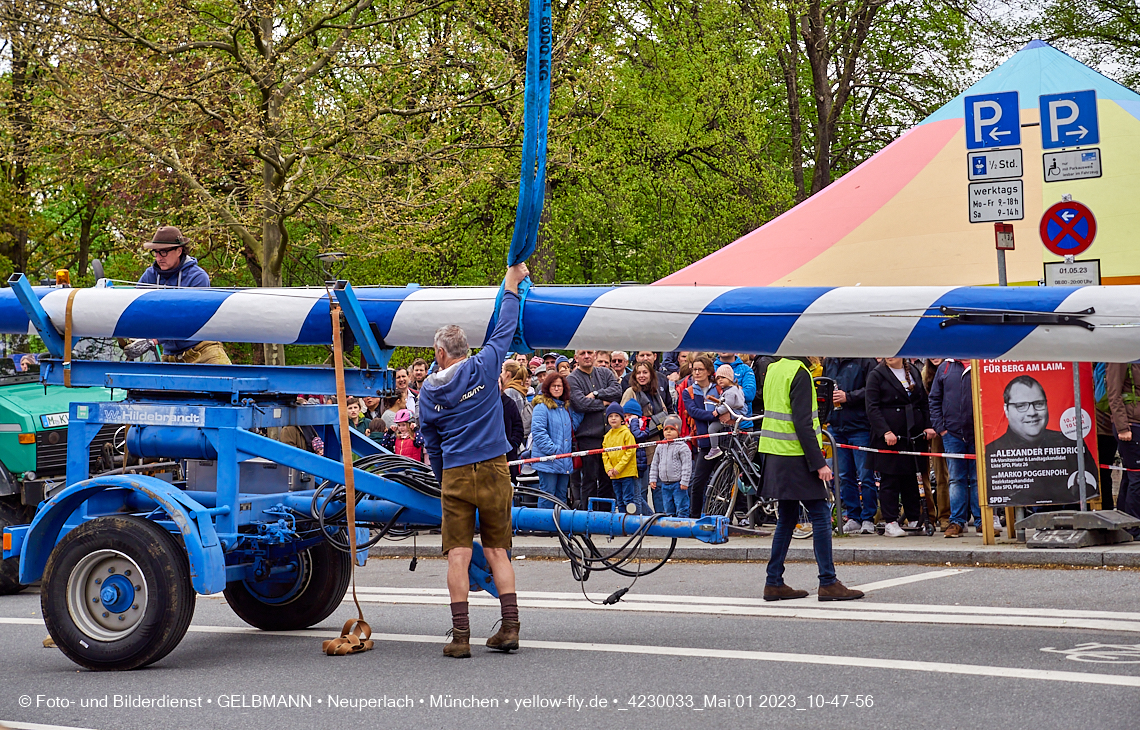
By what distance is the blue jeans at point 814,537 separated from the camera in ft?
29.9

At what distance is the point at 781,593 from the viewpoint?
9297 millimetres

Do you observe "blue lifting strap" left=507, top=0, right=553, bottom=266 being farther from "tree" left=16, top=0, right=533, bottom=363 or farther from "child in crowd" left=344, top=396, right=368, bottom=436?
"tree" left=16, top=0, right=533, bottom=363

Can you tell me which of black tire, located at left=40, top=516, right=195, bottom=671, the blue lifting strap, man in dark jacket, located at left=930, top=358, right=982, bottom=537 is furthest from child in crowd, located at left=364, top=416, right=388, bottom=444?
the blue lifting strap

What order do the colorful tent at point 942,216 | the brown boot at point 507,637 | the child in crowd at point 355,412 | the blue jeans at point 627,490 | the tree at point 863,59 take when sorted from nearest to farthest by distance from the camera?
the brown boot at point 507,637, the colorful tent at point 942,216, the blue jeans at point 627,490, the child in crowd at point 355,412, the tree at point 863,59

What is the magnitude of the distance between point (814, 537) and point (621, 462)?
15.7 feet

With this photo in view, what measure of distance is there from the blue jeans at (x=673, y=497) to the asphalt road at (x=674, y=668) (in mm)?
3621

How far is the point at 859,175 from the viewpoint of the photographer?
15078mm

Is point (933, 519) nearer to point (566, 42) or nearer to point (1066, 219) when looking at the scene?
point (1066, 219)

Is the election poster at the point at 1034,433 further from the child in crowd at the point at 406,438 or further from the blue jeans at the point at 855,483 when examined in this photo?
the child in crowd at the point at 406,438

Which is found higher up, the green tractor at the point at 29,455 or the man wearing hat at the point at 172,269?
the man wearing hat at the point at 172,269

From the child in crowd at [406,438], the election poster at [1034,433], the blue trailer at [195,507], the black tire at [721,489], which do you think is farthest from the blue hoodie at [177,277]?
the election poster at [1034,433]

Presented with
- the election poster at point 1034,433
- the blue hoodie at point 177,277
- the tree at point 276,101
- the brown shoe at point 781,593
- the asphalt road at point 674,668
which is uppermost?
the tree at point 276,101

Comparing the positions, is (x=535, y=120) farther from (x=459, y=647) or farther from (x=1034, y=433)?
(x=1034, y=433)

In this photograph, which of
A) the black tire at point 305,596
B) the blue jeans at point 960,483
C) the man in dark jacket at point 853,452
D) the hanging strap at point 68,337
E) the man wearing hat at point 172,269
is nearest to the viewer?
the hanging strap at point 68,337
